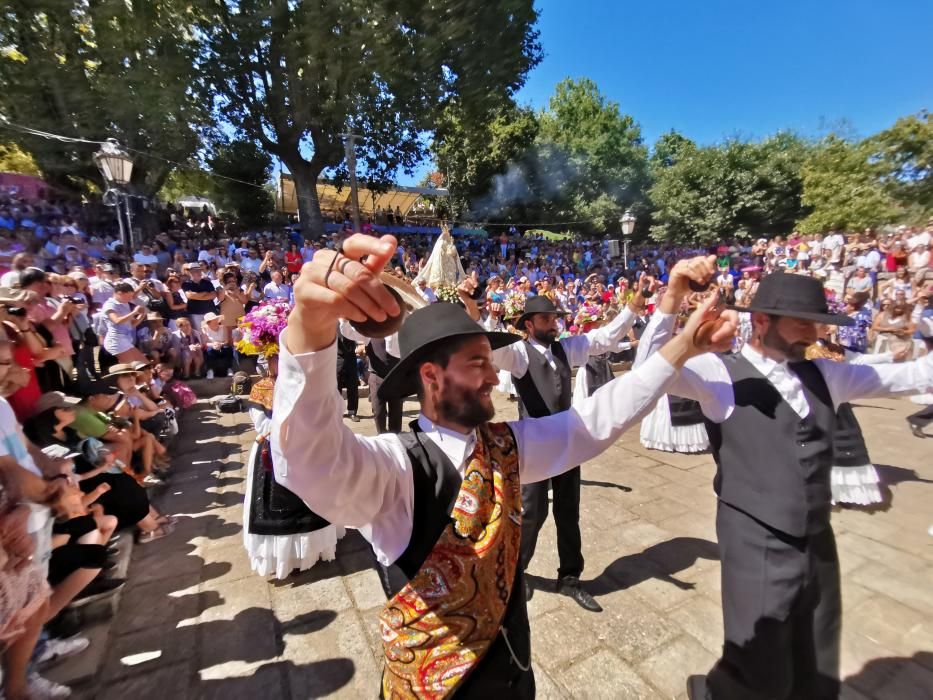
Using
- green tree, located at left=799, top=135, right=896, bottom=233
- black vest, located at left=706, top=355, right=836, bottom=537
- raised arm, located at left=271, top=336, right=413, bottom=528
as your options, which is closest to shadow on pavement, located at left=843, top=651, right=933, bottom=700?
black vest, located at left=706, top=355, right=836, bottom=537

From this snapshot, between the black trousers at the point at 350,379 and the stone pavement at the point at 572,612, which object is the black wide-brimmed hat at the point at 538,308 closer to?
the stone pavement at the point at 572,612

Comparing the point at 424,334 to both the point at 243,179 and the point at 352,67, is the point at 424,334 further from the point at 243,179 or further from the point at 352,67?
the point at 243,179

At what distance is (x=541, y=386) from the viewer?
3.58 meters

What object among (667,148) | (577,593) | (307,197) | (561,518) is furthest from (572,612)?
(667,148)

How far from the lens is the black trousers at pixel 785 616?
2.11 metres

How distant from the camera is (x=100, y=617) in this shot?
10.8 ft

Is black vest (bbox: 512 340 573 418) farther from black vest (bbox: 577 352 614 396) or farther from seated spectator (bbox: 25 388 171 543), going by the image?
black vest (bbox: 577 352 614 396)

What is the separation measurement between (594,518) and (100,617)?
156 inches

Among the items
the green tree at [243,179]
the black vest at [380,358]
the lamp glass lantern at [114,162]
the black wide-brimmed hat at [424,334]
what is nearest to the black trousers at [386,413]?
the black vest at [380,358]

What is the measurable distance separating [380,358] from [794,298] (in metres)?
4.59

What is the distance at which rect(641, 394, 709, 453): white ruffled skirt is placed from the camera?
621 cm

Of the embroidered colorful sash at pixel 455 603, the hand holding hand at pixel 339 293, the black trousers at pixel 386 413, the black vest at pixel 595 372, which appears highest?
the hand holding hand at pixel 339 293

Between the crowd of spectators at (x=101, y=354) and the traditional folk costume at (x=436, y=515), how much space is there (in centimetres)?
218

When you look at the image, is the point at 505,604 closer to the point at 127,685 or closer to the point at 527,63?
the point at 127,685
